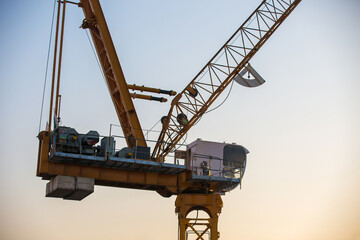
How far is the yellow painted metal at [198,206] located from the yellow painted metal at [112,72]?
7012 millimetres

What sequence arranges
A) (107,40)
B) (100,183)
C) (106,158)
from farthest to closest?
(107,40)
(100,183)
(106,158)

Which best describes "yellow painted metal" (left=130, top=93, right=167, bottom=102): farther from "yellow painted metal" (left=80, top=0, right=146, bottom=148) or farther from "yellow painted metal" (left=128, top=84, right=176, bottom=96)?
"yellow painted metal" (left=80, top=0, right=146, bottom=148)

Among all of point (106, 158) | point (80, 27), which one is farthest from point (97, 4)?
point (106, 158)

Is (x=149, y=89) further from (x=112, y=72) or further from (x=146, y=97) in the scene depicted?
(x=112, y=72)

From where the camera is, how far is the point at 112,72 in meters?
59.1

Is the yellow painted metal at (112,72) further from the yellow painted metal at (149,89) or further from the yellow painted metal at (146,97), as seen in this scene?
the yellow painted metal at (149,89)

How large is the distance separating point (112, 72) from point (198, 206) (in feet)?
44.2

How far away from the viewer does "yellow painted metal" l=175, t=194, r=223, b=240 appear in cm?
5409

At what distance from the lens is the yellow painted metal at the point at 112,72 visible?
Result: 58688 millimetres

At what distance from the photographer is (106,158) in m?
49.1

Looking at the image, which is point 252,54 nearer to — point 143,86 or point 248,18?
point 248,18

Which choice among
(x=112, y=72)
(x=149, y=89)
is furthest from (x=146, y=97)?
(x=112, y=72)

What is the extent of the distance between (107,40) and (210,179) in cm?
1508

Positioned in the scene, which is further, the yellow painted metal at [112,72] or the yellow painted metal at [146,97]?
the yellow painted metal at [146,97]
